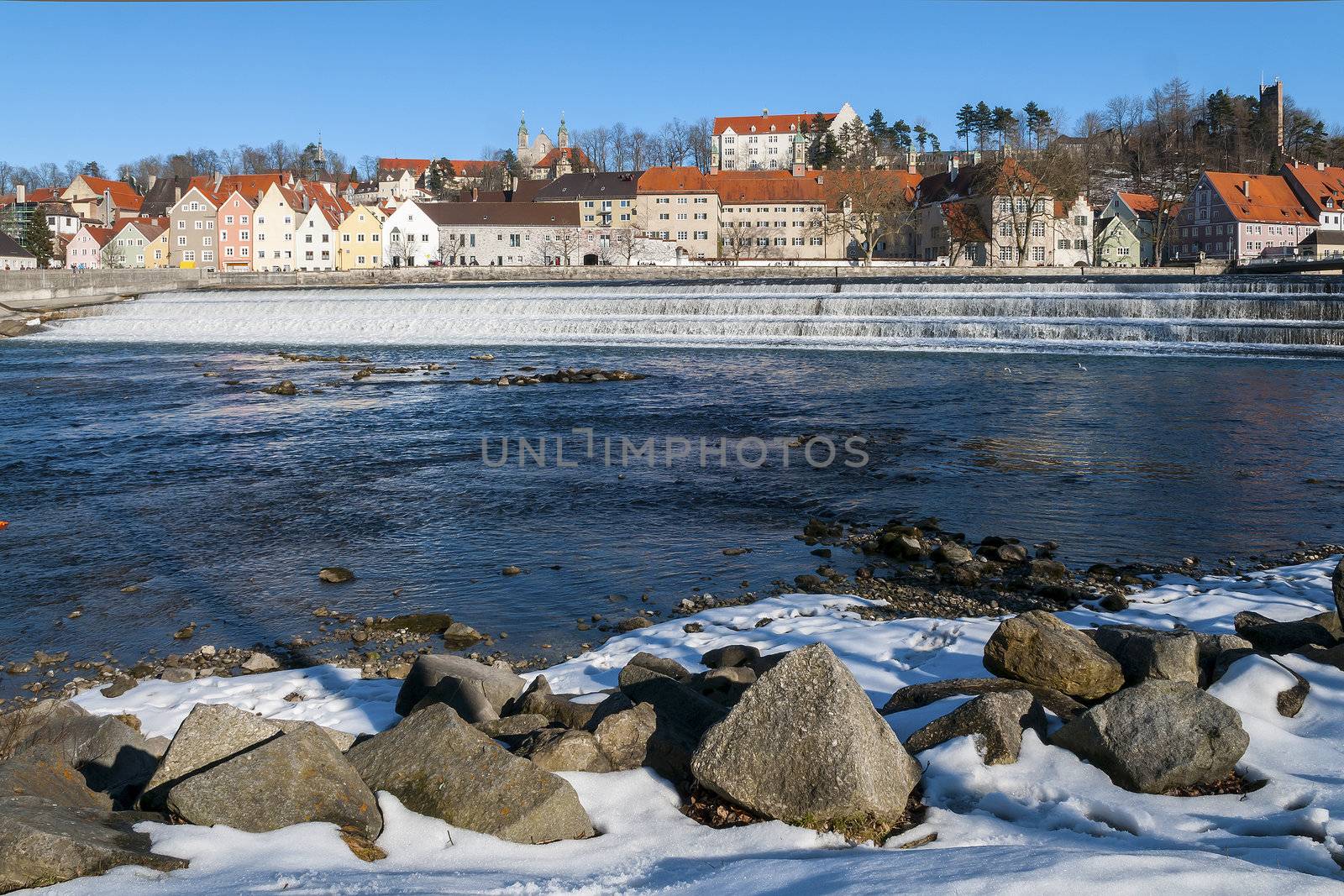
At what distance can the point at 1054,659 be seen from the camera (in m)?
5.58

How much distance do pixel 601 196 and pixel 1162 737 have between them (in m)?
106

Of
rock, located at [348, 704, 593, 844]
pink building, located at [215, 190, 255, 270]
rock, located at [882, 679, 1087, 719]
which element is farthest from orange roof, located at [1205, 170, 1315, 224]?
rock, located at [348, 704, 593, 844]

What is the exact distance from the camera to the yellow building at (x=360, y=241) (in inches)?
3915

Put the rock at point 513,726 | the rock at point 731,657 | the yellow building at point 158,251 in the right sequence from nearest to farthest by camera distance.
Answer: the rock at point 513,726
the rock at point 731,657
the yellow building at point 158,251

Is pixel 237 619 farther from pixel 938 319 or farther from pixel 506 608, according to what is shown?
pixel 938 319

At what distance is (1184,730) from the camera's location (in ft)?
14.6

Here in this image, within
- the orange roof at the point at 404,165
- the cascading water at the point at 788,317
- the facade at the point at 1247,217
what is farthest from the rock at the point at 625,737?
the orange roof at the point at 404,165

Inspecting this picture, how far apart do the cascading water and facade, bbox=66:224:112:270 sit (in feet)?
205

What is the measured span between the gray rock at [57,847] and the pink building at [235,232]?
105m

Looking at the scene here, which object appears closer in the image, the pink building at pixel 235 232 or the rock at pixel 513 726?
the rock at pixel 513 726

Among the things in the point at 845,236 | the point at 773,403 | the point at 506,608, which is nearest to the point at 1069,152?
the point at 845,236

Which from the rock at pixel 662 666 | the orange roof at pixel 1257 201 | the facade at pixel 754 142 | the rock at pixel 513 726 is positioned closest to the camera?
the rock at pixel 513 726

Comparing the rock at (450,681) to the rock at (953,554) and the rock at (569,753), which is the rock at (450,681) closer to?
the rock at (569,753)

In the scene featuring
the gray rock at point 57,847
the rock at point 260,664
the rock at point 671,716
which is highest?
the gray rock at point 57,847
